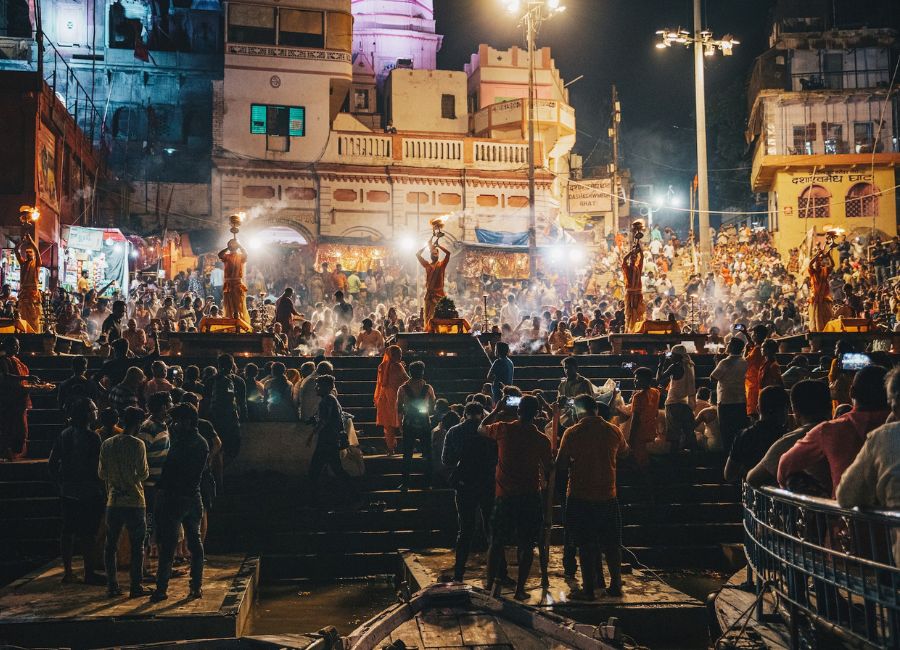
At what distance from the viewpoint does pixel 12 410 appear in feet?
41.0

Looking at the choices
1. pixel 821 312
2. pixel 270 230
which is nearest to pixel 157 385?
pixel 821 312

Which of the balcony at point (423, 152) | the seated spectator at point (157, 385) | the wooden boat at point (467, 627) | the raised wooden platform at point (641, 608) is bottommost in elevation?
the raised wooden platform at point (641, 608)

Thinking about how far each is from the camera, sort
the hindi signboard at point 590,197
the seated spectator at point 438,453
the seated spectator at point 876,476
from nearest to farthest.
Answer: the seated spectator at point 876,476 → the seated spectator at point 438,453 → the hindi signboard at point 590,197

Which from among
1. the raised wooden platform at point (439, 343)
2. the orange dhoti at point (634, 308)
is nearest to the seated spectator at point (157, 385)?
the raised wooden platform at point (439, 343)

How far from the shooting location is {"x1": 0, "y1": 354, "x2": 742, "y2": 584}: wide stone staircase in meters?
10.8

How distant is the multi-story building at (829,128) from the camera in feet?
132

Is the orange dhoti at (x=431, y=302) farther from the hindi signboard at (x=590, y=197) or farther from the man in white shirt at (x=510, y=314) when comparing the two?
the hindi signboard at (x=590, y=197)

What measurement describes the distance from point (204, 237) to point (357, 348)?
1676 cm

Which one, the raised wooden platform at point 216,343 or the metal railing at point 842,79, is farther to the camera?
the metal railing at point 842,79

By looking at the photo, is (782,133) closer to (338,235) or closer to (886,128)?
(886,128)

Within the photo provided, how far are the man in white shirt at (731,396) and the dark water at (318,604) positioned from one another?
5.44m

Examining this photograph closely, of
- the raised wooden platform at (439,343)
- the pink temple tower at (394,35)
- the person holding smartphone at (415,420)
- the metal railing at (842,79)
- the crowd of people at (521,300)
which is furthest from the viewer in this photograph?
the pink temple tower at (394,35)

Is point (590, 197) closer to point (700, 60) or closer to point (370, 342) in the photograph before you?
point (700, 60)

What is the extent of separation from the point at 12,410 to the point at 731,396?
34.9 ft
